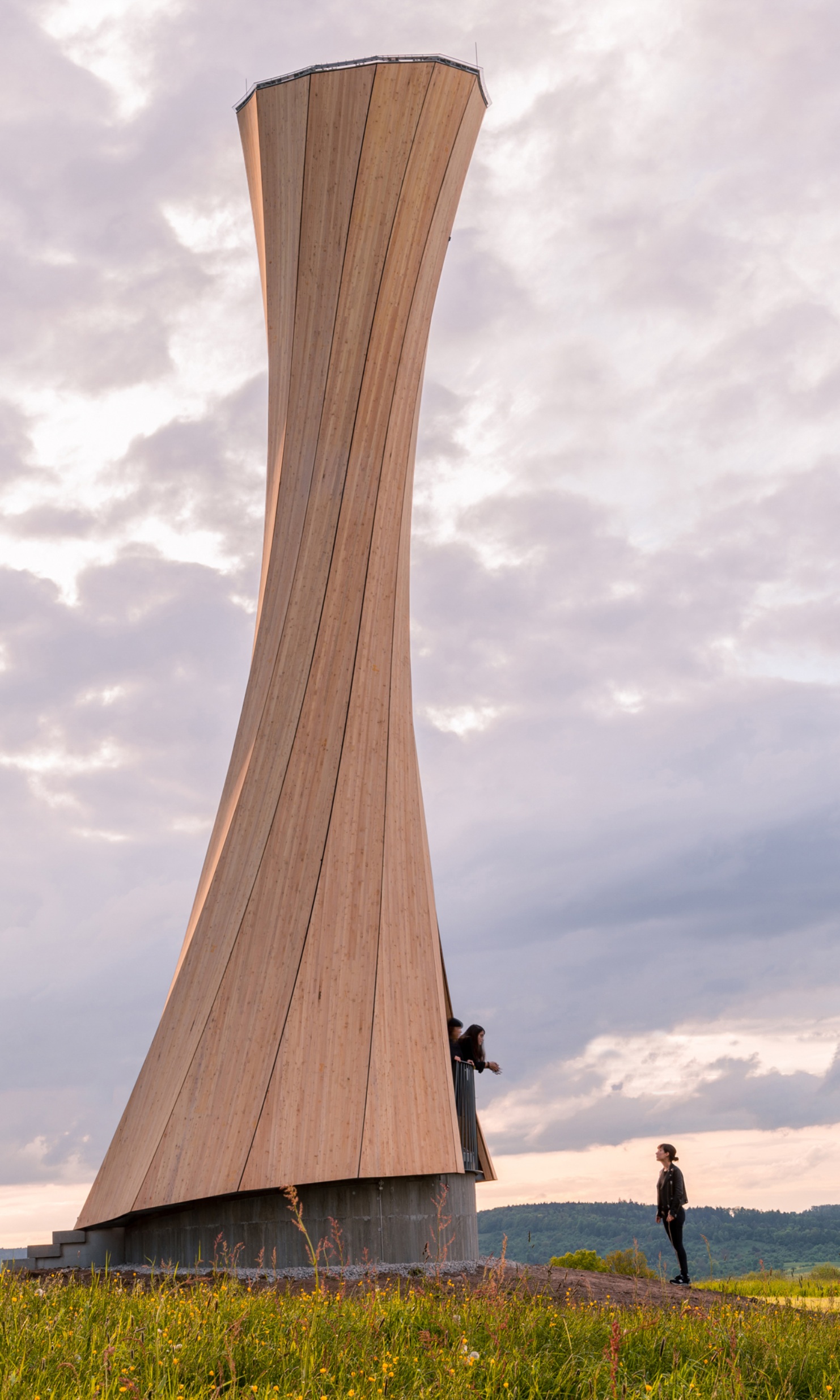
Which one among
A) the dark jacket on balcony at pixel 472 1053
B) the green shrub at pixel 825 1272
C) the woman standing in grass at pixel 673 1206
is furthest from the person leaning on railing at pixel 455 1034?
the green shrub at pixel 825 1272

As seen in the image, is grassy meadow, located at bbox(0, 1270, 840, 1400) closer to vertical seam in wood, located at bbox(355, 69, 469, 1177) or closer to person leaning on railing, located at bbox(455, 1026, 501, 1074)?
vertical seam in wood, located at bbox(355, 69, 469, 1177)

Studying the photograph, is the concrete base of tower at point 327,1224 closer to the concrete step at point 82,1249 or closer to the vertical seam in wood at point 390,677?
the vertical seam in wood at point 390,677

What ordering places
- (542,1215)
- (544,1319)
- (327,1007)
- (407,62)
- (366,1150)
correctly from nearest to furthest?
(544,1319) → (366,1150) → (327,1007) → (407,62) → (542,1215)

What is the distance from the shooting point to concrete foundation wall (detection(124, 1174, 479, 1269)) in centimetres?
718

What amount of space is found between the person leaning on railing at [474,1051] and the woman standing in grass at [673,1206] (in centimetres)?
157

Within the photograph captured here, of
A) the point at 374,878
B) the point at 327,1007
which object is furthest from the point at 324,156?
the point at 327,1007

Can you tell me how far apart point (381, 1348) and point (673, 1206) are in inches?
192

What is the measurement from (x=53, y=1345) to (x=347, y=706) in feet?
18.8

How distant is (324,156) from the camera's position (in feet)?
32.0

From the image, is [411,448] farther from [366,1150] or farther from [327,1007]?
[366,1150]

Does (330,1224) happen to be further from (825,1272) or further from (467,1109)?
(825,1272)

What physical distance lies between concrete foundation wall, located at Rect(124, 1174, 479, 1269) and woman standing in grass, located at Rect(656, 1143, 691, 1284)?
151cm

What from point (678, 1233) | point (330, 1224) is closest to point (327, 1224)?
point (330, 1224)

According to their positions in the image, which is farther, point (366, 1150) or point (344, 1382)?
point (366, 1150)
